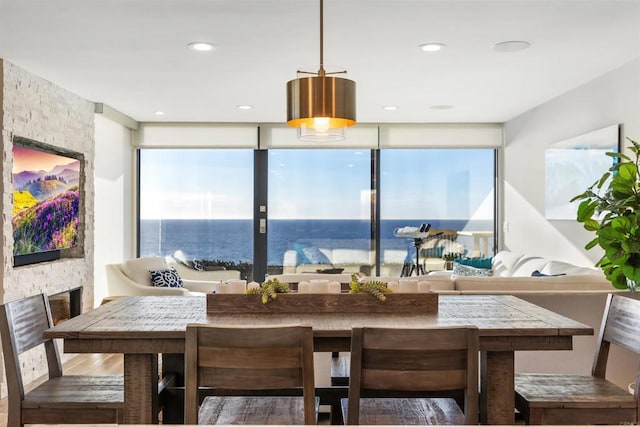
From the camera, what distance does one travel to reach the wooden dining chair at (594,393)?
7.04 feet

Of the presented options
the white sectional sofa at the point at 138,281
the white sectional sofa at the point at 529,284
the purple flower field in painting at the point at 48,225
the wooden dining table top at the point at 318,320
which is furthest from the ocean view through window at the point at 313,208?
the wooden dining table top at the point at 318,320

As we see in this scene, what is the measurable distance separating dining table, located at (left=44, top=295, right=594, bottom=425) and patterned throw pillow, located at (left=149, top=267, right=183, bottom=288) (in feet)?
11.8

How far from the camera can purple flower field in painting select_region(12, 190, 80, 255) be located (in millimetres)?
4441

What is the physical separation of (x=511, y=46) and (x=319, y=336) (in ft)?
9.00

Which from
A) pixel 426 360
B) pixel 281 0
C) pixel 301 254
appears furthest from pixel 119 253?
pixel 426 360

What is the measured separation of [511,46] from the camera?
154 inches

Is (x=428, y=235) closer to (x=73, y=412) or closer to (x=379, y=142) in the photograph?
(x=379, y=142)

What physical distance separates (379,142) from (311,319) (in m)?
5.35

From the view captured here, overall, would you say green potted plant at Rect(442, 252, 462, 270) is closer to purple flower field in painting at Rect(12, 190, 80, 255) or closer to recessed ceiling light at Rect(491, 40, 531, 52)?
recessed ceiling light at Rect(491, 40, 531, 52)

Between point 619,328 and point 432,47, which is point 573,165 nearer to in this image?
point 432,47

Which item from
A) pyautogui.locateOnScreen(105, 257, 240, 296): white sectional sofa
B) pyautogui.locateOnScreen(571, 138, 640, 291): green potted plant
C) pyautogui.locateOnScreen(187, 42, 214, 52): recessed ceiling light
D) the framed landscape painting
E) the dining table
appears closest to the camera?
the dining table

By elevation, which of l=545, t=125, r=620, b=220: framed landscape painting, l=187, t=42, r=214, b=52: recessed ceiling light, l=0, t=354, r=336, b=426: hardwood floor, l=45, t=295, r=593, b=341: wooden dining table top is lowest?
l=0, t=354, r=336, b=426: hardwood floor

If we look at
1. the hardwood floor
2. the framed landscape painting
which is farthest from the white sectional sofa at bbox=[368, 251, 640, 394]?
the hardwood floor

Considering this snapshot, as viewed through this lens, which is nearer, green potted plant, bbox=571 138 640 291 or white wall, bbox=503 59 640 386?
green potted plant, bbox=571 138 640 291
